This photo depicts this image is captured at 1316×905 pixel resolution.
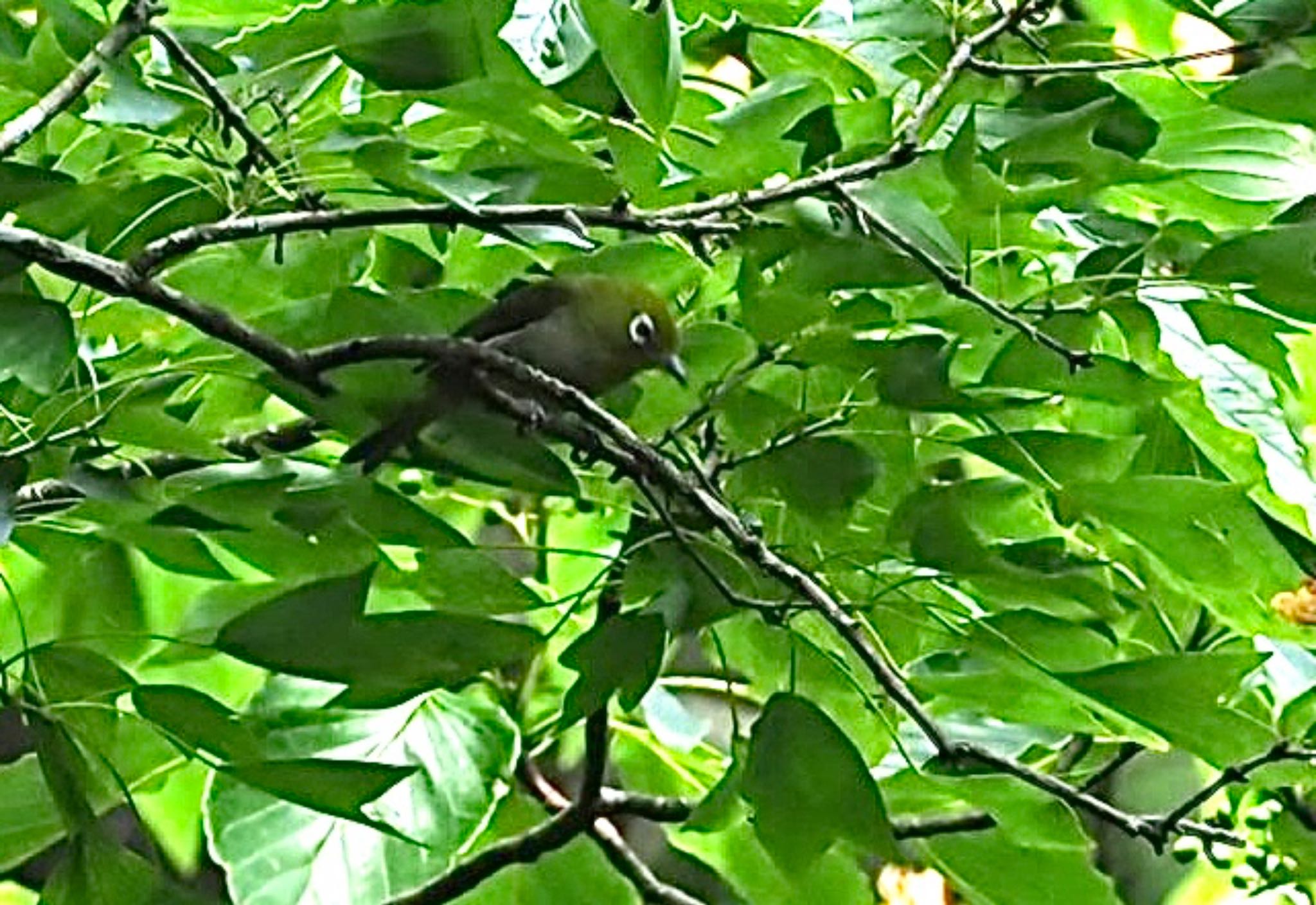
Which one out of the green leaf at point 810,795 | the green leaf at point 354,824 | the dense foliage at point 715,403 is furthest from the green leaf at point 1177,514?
the green leaf at point 354,824

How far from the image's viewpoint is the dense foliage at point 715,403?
67 centimetres

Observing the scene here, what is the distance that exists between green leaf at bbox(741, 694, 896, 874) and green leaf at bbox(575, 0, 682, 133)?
0.20 meters

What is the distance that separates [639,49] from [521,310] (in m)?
0.10

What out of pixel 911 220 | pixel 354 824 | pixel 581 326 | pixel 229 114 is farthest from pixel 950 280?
pixel 354 824

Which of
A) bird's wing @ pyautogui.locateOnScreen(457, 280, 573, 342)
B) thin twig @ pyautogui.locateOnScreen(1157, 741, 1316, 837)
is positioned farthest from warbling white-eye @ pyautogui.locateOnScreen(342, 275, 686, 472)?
thin twig @ pyautogui.locateOnScreen(1157, 741, 1316, 837)

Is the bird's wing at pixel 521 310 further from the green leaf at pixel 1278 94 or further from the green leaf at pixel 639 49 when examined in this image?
the green leaf at pixel 1278 94

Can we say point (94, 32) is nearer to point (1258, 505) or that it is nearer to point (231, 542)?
point (231, 542)

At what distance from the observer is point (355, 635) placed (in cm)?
64

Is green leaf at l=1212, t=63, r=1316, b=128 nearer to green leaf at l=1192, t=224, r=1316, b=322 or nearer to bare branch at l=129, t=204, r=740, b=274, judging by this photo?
green leaf at l=1192, t=224, r=1316, b=322

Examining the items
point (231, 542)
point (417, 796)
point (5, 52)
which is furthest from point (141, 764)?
point (5, 52)

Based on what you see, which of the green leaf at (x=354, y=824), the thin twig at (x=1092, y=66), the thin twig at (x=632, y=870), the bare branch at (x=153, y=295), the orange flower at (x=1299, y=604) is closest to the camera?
the bare branch at (x=153, y=295)

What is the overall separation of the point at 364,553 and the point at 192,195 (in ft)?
0.44

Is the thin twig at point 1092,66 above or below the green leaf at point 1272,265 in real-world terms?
above

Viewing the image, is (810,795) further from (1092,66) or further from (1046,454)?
(1092,66)
